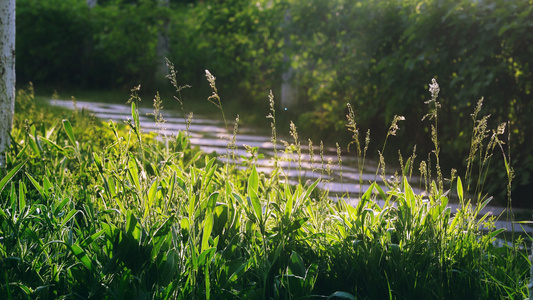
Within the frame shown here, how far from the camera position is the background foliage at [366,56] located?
516cm

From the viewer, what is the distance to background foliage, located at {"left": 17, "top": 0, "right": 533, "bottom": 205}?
5156 mm

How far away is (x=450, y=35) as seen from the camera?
573cm

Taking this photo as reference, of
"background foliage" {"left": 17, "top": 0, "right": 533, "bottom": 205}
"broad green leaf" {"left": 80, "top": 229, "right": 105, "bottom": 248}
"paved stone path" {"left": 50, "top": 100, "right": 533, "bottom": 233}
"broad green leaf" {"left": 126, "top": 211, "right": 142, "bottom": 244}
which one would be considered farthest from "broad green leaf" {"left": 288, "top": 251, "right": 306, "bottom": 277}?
"background foliage" {"left": 17, "top": 0, "right": 533, "bottom": 205}

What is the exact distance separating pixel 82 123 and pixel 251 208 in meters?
3.85

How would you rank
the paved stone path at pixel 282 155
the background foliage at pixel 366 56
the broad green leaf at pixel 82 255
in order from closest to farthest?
the broad green leaf at pixel 82 255
the paved stone path at pixel 282 155
the background foliage at pixel 366 56

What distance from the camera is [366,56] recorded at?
7172mm

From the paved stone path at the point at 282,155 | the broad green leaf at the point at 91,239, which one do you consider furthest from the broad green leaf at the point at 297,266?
the paved stone path at the point at 282,155

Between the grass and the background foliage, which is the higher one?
the background foliage

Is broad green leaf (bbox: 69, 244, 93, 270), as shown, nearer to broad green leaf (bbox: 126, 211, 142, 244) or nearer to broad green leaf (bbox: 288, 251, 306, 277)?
broad green leaf (bbox: 126, 211, 142, 244)

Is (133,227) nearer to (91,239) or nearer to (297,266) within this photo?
(91,239)

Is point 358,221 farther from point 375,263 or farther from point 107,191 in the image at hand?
point 107,191

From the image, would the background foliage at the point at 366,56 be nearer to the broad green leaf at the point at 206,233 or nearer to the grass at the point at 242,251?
the grass at the point at 242,251

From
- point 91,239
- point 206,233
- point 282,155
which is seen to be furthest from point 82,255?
point 282,155

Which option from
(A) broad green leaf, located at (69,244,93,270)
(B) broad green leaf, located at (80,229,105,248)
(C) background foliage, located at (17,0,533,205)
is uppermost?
(C) background foliage, located at (17,0,533,205)
